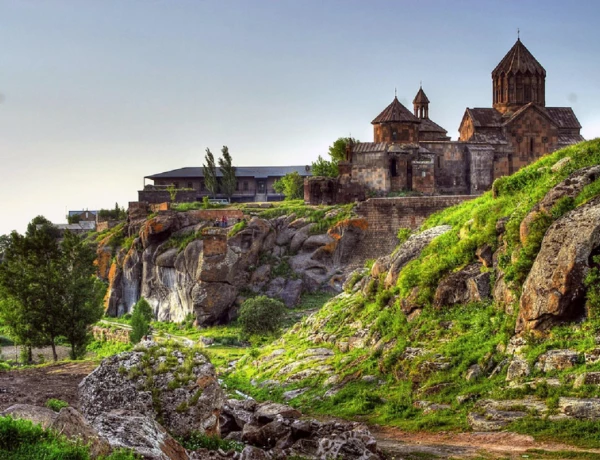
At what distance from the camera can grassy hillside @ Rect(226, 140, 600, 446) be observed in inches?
675

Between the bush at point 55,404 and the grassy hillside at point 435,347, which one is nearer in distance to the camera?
the bush at point 55,404

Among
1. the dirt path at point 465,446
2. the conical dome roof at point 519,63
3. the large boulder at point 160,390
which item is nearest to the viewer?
the dirt path at point 465,446

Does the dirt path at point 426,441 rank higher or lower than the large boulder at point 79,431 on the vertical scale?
lower

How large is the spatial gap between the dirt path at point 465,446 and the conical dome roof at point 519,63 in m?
44.3

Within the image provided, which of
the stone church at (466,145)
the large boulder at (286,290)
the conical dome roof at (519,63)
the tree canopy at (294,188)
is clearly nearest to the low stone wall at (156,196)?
the tree canopy at (294,188)

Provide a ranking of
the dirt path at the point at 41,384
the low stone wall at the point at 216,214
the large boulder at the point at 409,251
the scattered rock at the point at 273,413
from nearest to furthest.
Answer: the scattered rock at the point at 273,413, the dirt path at the point at 41,384, the large boulder at the point at 409,251, the low stone wall at the point at 216,214

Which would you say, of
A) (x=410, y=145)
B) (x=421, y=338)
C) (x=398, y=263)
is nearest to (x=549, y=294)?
(x=421, y=338)

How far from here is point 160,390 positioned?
14602 millimetres

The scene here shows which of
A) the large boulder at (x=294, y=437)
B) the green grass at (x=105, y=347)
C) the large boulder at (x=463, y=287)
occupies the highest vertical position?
the large boulder at (x=463, y=287)

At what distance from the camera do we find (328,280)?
149 feet

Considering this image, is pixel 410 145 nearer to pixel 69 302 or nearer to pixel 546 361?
pixel 69 302

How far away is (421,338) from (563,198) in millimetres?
4843

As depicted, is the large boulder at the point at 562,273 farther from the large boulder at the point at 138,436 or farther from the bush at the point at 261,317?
the bush at the point at 261,317

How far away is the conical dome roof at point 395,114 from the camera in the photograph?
174 feet
